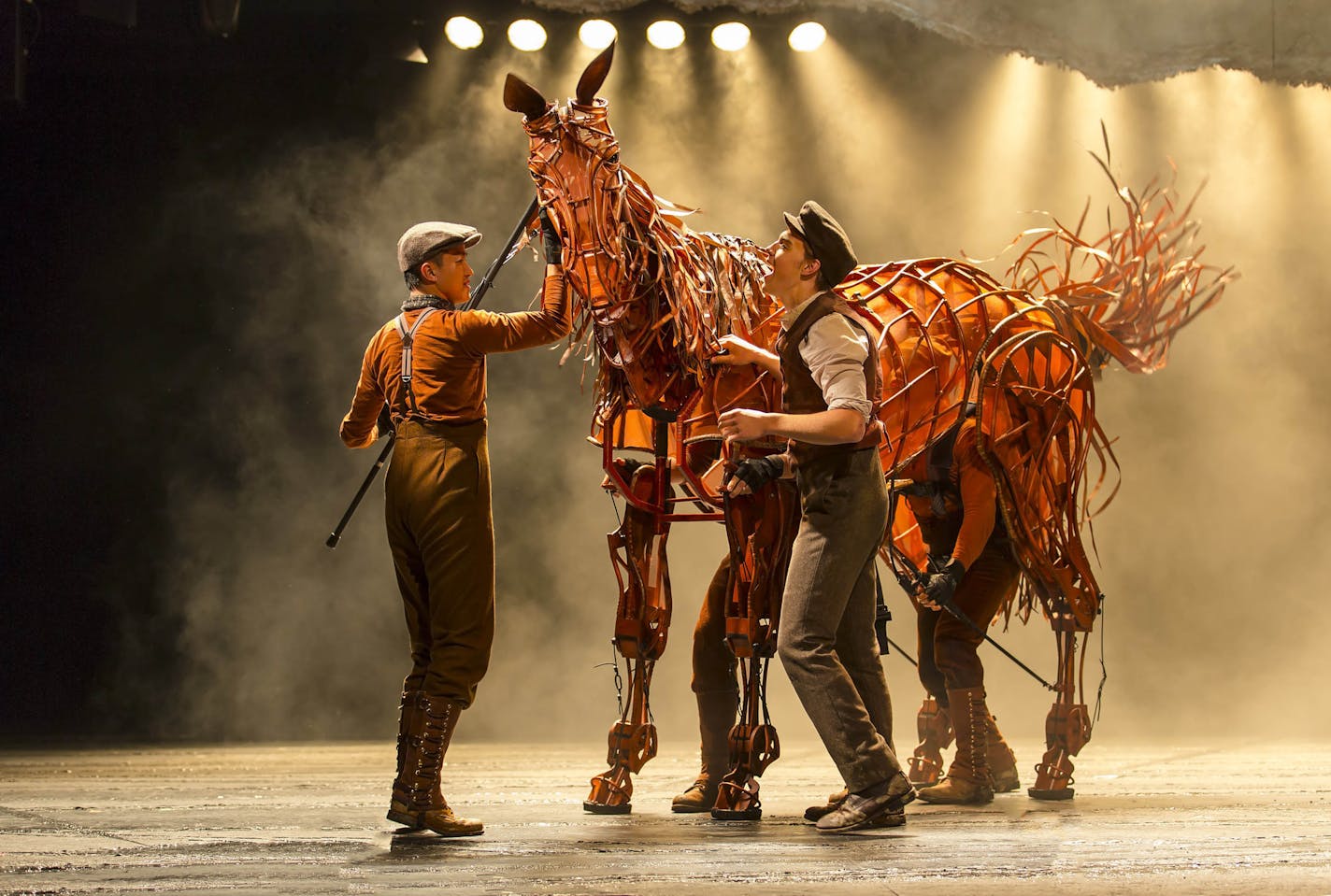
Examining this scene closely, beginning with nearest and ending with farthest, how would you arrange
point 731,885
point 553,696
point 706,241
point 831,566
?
point 731,885
point 831,566
point 706,241
point 553,696

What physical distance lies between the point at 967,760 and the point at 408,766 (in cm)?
176

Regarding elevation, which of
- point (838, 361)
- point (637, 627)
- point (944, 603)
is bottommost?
point (637, 627)

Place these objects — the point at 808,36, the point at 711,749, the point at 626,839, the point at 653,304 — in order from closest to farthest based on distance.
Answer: the point at 626,839 < the point at 653,304 < the point at 711,749 < the point at 808,36

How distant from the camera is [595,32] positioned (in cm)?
645

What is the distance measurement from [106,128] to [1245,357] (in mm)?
5829

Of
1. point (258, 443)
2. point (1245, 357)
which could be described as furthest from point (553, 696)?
point (1245, 357)

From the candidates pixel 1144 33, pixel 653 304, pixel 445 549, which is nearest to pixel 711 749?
pixel 445 549

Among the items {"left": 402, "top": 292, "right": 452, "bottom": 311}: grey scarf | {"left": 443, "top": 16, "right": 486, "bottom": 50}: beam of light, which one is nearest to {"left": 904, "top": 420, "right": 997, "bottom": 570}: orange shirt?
{"left": 402, "top": 292, "right": 452, "bottom": 311}: grey scarf

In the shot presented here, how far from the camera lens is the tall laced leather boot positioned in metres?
3.11

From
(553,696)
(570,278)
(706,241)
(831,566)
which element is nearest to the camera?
(831,566)

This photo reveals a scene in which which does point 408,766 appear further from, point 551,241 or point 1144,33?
point 1144,33

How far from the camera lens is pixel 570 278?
342 centimetres

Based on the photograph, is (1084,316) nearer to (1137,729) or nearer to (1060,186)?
(1060,186)

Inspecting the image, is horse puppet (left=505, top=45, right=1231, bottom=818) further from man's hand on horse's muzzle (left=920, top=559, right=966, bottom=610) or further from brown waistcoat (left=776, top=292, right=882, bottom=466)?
man's hand on horse's muzzle (left=920, top=559, right=966, bottom=610)
